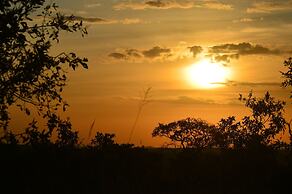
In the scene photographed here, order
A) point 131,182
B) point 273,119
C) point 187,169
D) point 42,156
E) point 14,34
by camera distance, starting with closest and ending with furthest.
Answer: point 14,34 → point 42,156 → point 131,182 → point 187,169 → point 273,119

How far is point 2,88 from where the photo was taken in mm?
17688

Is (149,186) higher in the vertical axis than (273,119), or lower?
lower

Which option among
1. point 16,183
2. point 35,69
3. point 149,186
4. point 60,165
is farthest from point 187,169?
point 35,69

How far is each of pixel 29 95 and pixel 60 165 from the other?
14.9ft

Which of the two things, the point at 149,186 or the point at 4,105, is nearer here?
the point at 4,105

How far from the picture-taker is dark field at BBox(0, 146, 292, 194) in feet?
68.0

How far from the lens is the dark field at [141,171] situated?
2072cm

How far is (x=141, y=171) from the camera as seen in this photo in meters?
25.8

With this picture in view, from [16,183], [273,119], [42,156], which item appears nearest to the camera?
[16,183]

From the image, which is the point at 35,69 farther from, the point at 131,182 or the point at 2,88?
the point at 131,182

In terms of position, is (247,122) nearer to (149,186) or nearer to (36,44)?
(149,186)

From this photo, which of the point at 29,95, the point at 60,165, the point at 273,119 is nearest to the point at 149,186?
the point at 60,165

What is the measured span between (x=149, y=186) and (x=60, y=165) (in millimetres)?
4363

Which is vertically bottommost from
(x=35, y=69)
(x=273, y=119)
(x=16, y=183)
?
(x=16, y=183)
